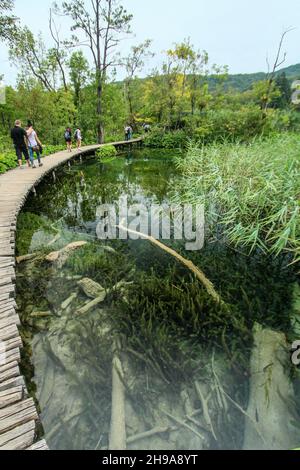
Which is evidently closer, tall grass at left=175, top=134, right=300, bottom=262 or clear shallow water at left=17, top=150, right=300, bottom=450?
clear shallow water at left=17, top=150, right=300, bottom=450

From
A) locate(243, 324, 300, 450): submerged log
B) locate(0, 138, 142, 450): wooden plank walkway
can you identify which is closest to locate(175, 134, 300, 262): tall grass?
locate(243, 324, 300, 450): submerged log

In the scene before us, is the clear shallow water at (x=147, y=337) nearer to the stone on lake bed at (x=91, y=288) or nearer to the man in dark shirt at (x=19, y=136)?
the stone on lake bed at (x=91, y=288)

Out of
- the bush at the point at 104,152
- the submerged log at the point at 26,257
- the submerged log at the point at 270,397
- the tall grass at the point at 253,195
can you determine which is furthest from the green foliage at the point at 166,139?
the submerged log at the point at 270,397

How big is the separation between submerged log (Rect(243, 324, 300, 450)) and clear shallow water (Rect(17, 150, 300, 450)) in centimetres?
8

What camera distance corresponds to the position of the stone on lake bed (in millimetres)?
4157

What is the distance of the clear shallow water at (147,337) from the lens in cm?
246

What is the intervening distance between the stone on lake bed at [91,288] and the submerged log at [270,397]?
2.47m

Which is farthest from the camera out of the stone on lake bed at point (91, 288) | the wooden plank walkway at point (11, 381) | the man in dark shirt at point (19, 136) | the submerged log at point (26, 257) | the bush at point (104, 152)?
the bush at point (104, 152)

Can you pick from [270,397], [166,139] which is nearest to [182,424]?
[270,397]

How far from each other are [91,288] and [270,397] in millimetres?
2932

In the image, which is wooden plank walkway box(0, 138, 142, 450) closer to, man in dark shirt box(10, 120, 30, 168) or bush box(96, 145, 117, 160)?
man in dark shirt box(10, 120, 30, 168)

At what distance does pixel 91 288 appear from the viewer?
4238 mm

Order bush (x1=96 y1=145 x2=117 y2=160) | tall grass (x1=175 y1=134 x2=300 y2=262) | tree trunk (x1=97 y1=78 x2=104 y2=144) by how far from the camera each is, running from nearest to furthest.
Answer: tall grass (x1=175 y1=134 x2=300 y2=262), bush (x1=96 y1=145 x2=117 y2=160), tree trunk (x1=97 y1=78 x2=104 y2=144)
